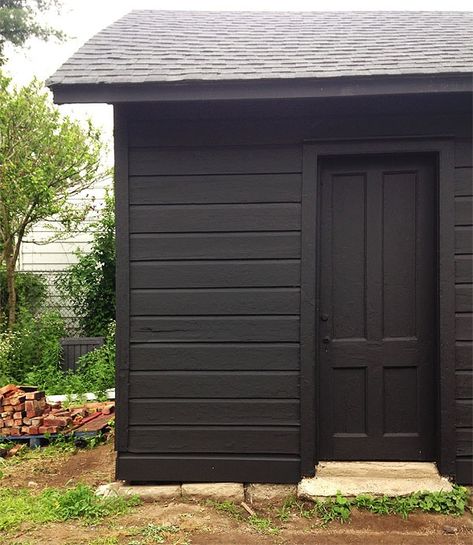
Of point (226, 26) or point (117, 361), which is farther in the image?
point (226, 26)

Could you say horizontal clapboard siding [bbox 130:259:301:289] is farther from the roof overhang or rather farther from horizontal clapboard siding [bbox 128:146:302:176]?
the roof overhang

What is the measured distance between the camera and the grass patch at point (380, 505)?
11.6 feet

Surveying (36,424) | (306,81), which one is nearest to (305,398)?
(306,81)

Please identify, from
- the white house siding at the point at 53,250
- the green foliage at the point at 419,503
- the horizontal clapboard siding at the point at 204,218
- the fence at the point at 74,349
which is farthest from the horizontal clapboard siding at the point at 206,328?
the white house siding at the point at 53,250

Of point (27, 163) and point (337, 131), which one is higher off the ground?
point (27, 163)

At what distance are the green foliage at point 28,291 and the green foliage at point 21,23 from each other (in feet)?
19.5

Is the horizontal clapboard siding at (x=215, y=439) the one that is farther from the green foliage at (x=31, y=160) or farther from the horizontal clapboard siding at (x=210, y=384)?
the green foliage at (x=31, y=160)

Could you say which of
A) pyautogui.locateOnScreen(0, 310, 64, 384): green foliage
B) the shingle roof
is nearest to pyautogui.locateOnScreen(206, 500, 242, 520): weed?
the shingle roof

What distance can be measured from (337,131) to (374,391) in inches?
75.0

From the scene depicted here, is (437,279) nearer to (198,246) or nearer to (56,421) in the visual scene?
(198,246)

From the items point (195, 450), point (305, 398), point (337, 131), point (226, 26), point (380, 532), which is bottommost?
point (380, 532)

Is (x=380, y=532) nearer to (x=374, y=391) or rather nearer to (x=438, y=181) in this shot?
(x=374, y=391)

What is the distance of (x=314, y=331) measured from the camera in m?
3.85

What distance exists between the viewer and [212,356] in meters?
3.90
